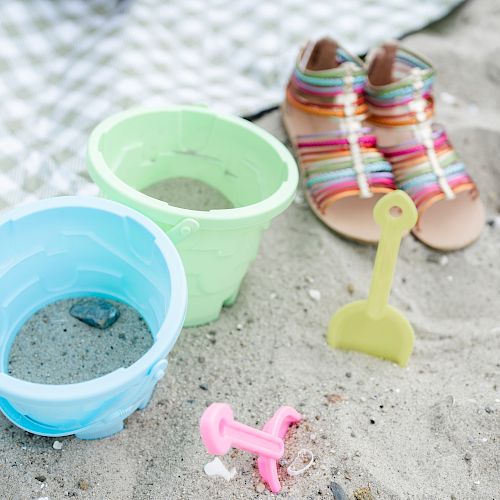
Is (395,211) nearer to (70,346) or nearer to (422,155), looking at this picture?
(422,155)

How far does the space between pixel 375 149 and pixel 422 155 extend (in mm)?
94

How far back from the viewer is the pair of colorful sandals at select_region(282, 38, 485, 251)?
138cm

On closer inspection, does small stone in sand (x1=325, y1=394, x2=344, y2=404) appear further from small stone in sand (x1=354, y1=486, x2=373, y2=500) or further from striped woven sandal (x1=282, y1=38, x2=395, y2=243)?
striped woven sandal (x1=282, y1=38, x2=395, y2=243)

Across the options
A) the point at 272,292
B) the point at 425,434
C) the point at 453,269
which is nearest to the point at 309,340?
the point at 272,292

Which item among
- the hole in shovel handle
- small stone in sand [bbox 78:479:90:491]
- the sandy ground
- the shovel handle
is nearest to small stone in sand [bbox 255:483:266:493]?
the sandy ground

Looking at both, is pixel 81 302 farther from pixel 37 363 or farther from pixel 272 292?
pixel 272 292

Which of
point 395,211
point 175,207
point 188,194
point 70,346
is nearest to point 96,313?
point 70,346

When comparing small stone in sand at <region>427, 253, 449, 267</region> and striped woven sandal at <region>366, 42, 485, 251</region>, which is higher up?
striped woven sandal at <region>366, 42, 485, 251</region>

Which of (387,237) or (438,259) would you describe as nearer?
(387,237)

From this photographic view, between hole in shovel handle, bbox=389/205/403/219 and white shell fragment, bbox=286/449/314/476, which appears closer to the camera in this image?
white shell fragment, bbox=286/449/314/476

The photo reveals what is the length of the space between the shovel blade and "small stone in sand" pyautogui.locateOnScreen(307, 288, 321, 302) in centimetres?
11

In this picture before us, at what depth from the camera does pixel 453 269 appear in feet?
4.49

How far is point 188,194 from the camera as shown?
1337 mm

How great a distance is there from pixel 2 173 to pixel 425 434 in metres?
0.92
